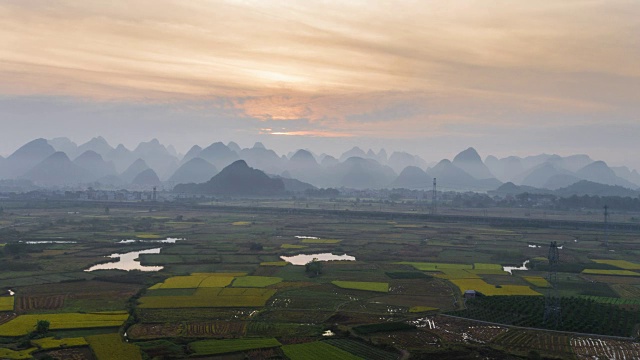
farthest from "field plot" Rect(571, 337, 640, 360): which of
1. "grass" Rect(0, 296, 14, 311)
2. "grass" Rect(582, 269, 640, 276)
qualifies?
"grass" Rect(0, 296, 14, 311)

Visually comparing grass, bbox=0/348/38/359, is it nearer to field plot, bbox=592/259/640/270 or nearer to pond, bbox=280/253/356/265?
pond, bbox=280/253/356/265

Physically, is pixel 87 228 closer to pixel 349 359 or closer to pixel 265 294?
pixel 265 294

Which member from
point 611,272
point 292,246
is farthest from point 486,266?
point 292,246

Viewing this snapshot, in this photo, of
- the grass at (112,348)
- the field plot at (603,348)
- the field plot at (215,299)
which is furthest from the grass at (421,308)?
the grass at (112,348)

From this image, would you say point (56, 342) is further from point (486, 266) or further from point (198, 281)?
point (486, 266)

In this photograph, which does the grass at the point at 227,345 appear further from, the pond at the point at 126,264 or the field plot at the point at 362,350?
the pond at the point at 126,264

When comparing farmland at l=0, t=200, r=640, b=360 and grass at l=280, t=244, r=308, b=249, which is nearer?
farmland at l=0, t=200, r=640, b=360
